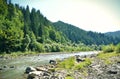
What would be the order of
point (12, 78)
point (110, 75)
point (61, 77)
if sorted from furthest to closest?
point (12, 78), point (61, 77), point (110, 75)

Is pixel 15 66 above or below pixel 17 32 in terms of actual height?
below

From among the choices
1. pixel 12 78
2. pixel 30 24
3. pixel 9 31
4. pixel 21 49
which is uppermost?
pixel 30 24

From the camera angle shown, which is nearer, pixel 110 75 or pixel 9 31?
pixel 110 75

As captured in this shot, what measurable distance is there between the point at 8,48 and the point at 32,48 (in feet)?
66.6

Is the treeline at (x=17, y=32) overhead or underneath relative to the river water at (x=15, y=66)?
overhead

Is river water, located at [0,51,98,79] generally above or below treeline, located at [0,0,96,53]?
below

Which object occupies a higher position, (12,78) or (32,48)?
(32,48)

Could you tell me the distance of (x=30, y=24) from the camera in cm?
13888

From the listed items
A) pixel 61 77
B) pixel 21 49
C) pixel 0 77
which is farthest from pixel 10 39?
pixel 61 77

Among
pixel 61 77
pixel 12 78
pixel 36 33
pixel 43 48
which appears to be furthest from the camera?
pixel 36 33

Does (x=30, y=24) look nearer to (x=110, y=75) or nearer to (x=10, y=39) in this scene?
(x=10, y=39)

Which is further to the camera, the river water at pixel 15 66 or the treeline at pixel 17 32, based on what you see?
the treeline at pixel 17 32

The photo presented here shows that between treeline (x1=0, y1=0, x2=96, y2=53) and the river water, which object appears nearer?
the river water

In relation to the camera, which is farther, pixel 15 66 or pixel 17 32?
pixel 17 32
